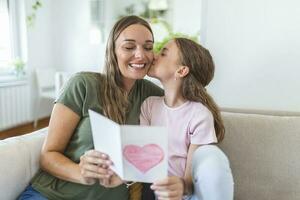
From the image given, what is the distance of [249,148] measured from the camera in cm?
114

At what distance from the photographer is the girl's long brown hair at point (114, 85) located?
100 cm

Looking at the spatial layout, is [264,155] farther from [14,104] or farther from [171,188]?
[14,104]

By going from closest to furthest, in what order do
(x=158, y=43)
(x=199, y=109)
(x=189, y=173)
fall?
(x=189, y=173) < (x=199, y=109) < (x=158, y=43)

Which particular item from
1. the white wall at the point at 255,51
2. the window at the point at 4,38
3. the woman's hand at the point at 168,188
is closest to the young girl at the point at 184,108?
the woman's hand at the point at 168,188

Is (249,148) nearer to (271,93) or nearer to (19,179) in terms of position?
(271,93)

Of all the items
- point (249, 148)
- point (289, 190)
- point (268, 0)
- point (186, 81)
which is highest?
point (268, 0)

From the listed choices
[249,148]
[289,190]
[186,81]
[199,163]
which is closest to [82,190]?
[199,163]

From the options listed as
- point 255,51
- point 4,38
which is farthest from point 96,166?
point 4,38

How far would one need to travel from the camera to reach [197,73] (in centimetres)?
108

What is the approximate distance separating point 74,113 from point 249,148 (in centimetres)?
69

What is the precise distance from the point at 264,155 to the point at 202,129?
333 mm

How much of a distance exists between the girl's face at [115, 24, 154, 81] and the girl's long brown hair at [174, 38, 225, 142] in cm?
14

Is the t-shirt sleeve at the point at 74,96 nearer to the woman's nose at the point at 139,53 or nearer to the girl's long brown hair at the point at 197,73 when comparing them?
the woman's nose at the point at 139,53

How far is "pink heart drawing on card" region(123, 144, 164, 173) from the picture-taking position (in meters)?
0.65
